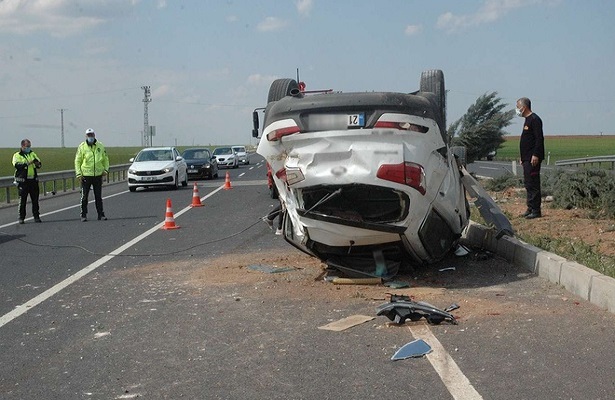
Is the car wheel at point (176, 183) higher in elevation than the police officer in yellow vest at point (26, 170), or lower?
lower

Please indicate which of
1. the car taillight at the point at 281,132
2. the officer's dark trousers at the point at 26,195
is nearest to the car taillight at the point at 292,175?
the car taillight at the point at 281,132

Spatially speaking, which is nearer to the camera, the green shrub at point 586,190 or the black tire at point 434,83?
the black tire at point 434,83

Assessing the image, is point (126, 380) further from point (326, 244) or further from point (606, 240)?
point (606, 240)

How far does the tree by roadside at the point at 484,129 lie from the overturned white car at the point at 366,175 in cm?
1092

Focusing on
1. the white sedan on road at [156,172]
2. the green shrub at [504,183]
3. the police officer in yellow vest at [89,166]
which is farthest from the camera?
the white sedan on road at [156,172]

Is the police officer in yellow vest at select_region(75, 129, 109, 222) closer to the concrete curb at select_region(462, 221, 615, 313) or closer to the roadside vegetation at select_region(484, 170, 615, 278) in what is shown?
the roadside vegetation at select_region(484, 170, 615, 278)

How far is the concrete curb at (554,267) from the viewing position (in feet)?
22.3

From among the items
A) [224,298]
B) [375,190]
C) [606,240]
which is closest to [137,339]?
[224,298]

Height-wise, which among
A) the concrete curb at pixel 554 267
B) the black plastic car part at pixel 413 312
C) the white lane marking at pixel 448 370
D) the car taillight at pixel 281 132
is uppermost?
the car taillight at pixel 281 132

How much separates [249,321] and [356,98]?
237cm

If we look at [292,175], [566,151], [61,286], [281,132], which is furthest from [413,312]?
[566,151]

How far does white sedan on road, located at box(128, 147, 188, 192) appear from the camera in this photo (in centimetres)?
2748

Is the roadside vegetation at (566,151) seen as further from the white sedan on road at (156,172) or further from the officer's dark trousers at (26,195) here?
the white sedan on road at (156,172)

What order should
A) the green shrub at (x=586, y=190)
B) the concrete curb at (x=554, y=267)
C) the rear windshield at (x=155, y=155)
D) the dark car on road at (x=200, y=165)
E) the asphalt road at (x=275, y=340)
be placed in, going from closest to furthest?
1. the asphalt road at (x=275, y=340)
2. the concrete curb at (x=554, y=267)
3. the green shrub at (x=586, y=190)
4. the rear windshield at (x=155, y=155)
5. the dark car on road at (x=200, y=165)
